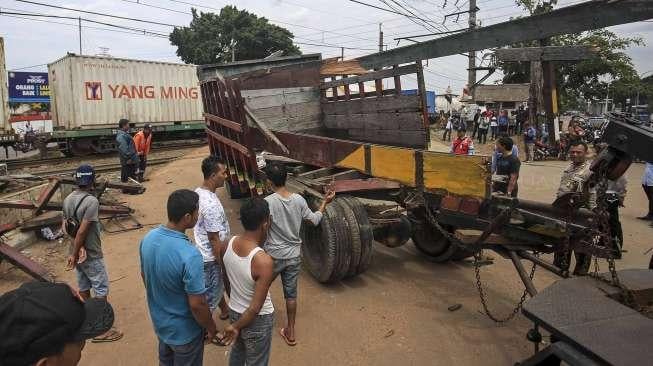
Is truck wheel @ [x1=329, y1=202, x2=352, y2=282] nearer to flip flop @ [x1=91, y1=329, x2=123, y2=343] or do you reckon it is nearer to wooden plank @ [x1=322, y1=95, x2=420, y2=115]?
wooden plank @ [x1=322, y1=95, x2=420, y2=115]

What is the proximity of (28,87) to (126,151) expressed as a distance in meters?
25.7

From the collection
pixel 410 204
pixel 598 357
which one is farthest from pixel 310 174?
pixel 598 357

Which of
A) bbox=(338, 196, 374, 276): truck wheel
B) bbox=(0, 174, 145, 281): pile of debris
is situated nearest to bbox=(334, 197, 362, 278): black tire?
bbox=(338, 196, 374, 276): truck wheel

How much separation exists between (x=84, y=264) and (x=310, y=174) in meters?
2.55

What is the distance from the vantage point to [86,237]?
3.93 m

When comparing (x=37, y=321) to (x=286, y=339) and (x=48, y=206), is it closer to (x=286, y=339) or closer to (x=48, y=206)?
(x=286, y=339)

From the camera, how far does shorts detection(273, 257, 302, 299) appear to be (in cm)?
381

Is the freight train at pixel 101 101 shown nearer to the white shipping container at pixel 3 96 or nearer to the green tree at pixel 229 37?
the white shipping container at pixel 3 96

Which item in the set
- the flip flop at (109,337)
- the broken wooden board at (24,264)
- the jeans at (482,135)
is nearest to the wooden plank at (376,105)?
the flip flop at (109,337)

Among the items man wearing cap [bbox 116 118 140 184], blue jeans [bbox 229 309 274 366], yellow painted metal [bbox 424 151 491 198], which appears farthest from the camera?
man wearing cap [bbox 116 118 140 184]

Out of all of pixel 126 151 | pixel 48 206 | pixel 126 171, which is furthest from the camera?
pixel 126 171

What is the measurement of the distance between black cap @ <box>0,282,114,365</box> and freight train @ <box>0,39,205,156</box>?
1743cm

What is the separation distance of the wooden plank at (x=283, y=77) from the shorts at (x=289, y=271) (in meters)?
4.05

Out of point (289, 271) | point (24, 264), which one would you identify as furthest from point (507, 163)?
point (24, 264)
